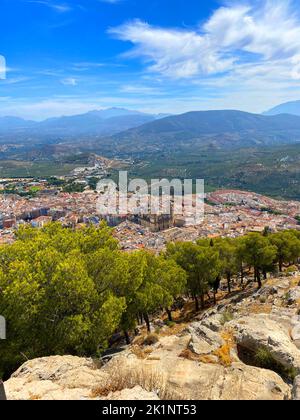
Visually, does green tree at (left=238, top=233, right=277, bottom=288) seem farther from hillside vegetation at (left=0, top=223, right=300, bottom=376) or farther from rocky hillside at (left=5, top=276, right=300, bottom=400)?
rocky hillside at (left=5, top=276, right=300, bottom=400)

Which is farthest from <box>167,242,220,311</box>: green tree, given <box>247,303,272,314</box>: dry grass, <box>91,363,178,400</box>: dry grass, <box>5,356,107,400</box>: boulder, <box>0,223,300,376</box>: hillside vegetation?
<box>91,363,178,400</box>: dry grass

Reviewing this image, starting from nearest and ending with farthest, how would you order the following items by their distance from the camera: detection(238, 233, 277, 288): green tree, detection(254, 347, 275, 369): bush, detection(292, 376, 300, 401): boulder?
detection(292, 376, 300, 401): boulder, detection(254, 347, 275, 369): bush, detection(238, 233, 277, 288): green tree

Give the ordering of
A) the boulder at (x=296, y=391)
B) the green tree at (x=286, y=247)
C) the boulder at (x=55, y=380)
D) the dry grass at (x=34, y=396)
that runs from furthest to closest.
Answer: the green tree at (x=286, y=247), the boulder at (x=55, y=380), the dry grass at (x=34, y=396), the boulder at (x=296, y=391)

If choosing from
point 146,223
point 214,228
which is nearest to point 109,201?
point 146,223

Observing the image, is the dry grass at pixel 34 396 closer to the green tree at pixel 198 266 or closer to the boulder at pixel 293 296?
the boulder at pixel 293 296

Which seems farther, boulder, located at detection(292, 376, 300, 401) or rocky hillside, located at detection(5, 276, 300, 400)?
rocky hillside, located at detection(5, 276, 300, 400)

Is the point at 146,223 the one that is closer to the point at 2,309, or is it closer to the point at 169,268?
the point at 169,268

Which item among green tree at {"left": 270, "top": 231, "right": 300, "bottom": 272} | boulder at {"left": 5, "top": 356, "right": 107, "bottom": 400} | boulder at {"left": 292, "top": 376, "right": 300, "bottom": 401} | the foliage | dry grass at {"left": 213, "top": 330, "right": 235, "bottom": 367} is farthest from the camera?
green tree at {"left": 270, "top": 231, "right": 300, "bottom": 272}

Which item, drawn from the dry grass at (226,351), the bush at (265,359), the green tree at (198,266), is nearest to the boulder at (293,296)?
the dry grass at (226,351)

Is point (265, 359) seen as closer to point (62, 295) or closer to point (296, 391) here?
point (296, 391)
